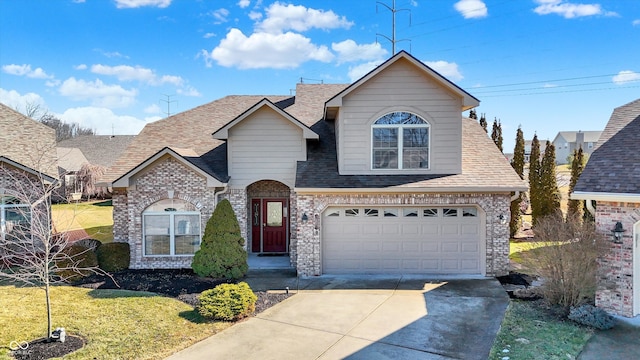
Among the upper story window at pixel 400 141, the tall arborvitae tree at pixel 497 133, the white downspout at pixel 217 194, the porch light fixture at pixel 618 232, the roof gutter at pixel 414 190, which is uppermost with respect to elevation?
the tall arborvitae tree at pixel 497 133

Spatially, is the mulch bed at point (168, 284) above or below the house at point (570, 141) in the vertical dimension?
below

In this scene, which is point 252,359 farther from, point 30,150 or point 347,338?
point 30,150

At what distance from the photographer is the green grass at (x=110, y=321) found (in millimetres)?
7137

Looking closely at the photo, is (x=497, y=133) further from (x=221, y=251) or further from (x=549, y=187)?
(x=221, y=251)

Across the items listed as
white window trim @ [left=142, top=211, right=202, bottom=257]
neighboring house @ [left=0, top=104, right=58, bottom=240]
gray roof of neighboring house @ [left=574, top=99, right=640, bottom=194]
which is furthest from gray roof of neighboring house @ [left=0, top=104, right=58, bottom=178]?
gray roof of neighboring house @ [left=574, top=99, right=640, bottom=194]

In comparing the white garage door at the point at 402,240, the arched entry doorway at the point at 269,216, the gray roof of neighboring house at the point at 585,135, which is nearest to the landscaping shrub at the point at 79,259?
the arched entry doorway at the point at 269,216

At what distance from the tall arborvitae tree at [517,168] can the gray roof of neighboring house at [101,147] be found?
3733 centimetres

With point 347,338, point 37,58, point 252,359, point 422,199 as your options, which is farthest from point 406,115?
point 37,58

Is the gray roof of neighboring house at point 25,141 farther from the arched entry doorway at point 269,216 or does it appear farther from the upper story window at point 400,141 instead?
the upper story window at point 400,141

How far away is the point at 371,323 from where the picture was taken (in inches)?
327

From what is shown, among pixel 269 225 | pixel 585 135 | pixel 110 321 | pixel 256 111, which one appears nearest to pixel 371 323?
pixel 110 321

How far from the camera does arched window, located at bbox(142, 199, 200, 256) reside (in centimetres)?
1277

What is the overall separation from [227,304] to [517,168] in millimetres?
15803

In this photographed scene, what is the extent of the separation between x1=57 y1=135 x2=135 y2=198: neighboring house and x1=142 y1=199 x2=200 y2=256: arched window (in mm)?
26720
